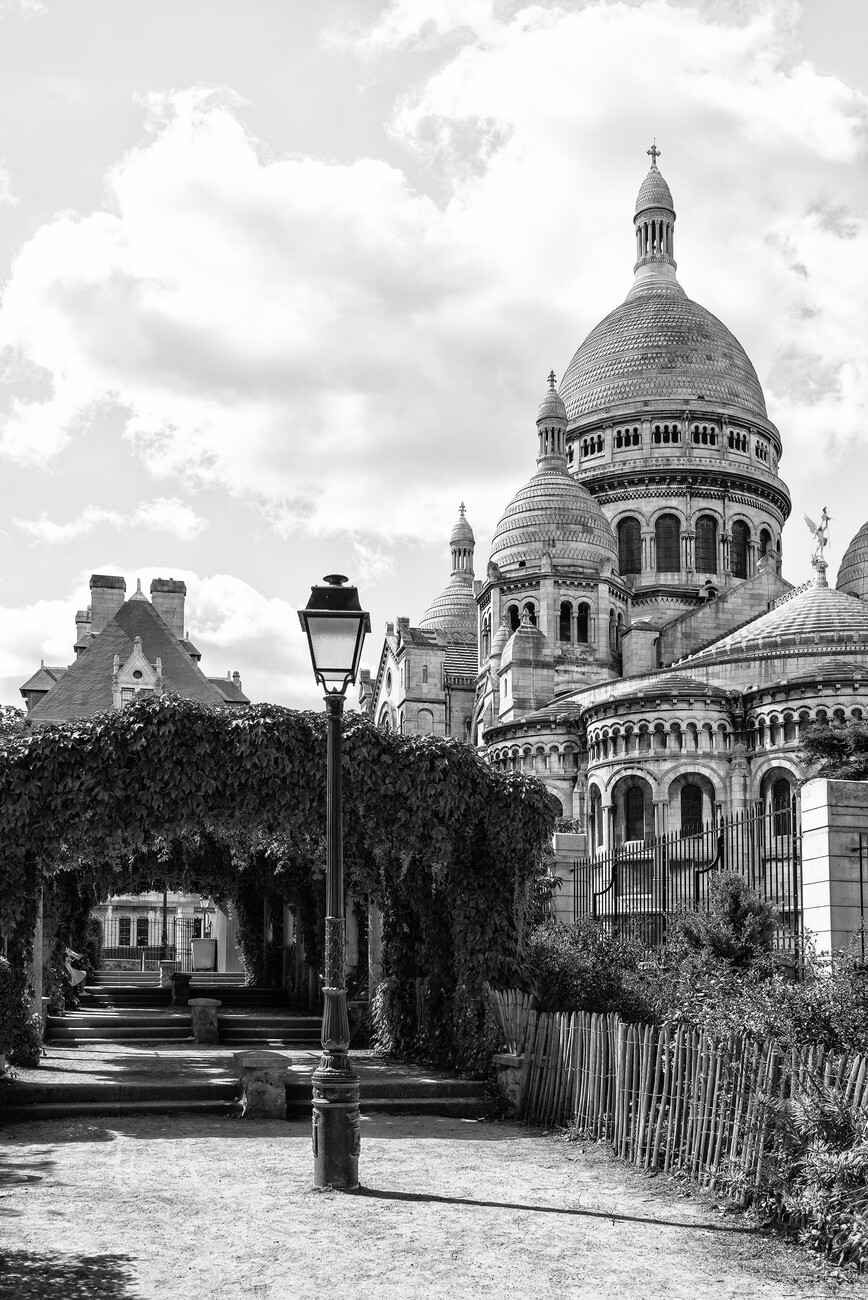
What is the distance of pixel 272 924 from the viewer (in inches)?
1430

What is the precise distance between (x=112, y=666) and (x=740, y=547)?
40956 mm

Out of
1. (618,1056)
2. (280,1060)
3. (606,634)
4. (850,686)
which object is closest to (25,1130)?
(280,1060)

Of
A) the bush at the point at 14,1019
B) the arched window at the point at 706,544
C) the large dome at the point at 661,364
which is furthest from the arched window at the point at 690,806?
the large dome at the point at 661,364

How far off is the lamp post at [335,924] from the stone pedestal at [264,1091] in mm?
3713

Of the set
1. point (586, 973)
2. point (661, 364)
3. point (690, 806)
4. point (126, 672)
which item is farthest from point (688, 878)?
point (661, 364)

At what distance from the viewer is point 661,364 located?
261ft

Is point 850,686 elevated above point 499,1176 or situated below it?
above

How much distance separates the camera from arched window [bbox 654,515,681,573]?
7411 centimetres

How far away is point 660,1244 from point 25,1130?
23.6 ft

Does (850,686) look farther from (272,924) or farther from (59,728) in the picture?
(59,728)

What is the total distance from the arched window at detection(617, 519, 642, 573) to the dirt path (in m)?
62.8

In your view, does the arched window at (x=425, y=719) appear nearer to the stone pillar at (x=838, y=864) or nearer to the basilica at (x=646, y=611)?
the basilica at (x=646, y=611)

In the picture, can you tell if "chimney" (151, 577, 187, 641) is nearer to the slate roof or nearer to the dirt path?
the slate roof

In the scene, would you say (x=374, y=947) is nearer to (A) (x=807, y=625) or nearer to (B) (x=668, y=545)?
(A) (x=807, y=625)
